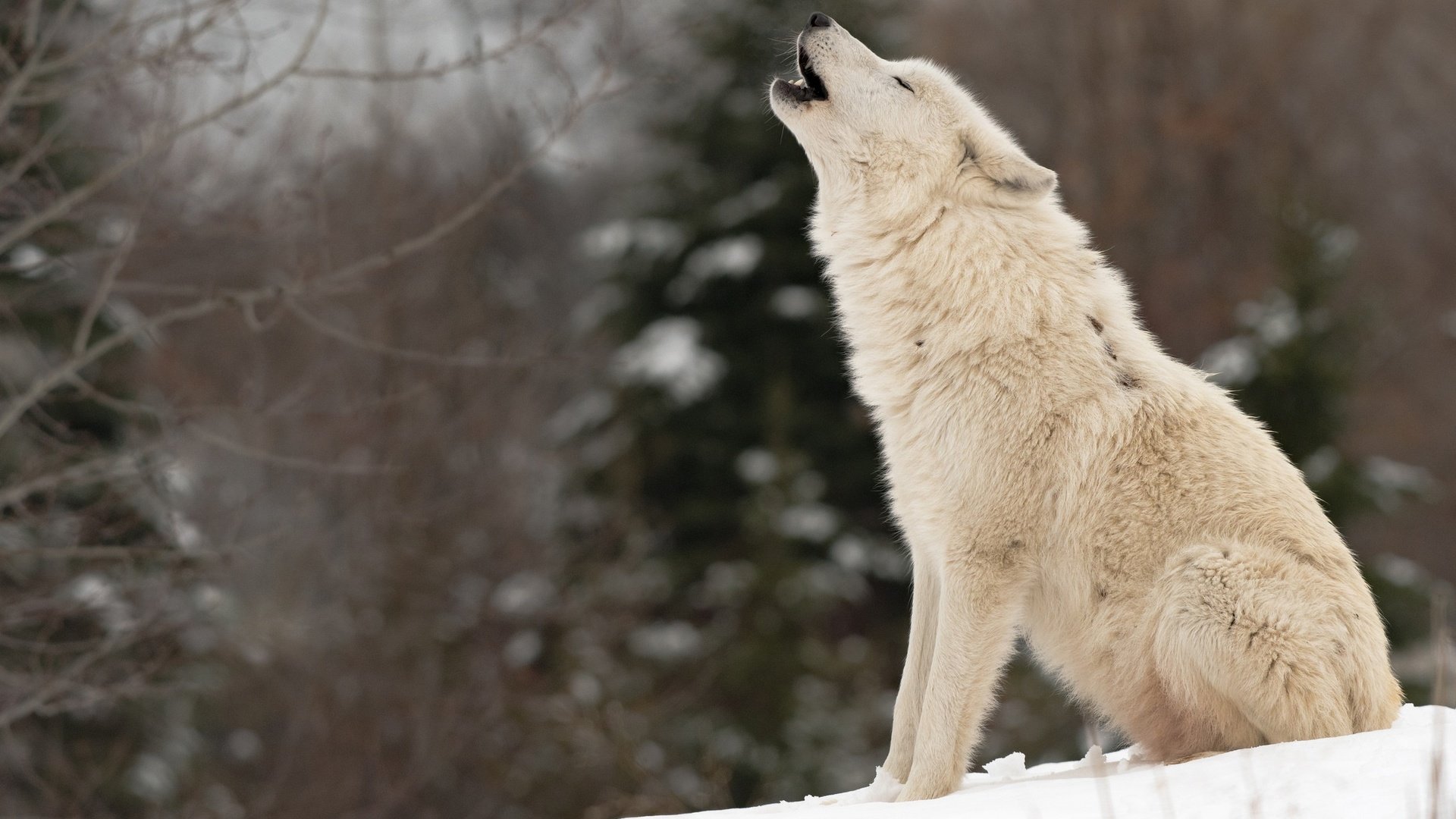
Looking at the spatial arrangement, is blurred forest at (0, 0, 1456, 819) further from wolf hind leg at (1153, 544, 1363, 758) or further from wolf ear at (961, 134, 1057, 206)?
wolf hind leg at (1153, 544, 1363, 758)

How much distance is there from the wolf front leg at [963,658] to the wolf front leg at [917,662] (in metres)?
0.31

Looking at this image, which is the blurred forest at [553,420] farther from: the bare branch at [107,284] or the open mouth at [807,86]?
the open mouth at [807,86]

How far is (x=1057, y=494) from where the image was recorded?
4.61 meters

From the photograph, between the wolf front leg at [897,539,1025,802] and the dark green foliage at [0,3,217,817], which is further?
the dark green foliage at [0,3,217,817]

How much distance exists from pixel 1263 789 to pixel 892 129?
9.04 feet

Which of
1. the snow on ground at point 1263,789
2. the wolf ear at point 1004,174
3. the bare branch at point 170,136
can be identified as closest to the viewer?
the snow on ground at point 1263,789

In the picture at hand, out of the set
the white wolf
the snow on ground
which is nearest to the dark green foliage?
the white wolf

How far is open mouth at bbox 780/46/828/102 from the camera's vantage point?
5.47 metres

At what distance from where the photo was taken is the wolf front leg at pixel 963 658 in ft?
14.6

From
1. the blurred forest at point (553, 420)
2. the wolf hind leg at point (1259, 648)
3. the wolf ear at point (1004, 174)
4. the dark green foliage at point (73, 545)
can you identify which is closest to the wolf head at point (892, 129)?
the wolf ear at point (1004, 174)

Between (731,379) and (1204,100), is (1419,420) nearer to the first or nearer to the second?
(1204,100)

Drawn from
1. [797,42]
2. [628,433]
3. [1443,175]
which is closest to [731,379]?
[628,433]

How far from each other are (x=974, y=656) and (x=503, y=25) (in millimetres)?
19584

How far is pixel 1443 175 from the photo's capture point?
2903cm
